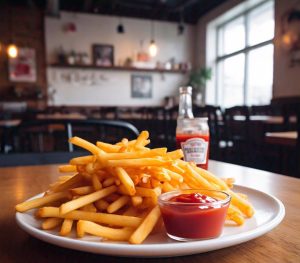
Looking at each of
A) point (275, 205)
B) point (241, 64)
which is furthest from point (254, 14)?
point (275, 205)

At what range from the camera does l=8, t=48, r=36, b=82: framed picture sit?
754 centimetres

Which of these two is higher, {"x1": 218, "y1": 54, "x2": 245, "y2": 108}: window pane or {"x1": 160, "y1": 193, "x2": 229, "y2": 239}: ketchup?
{"x1": 218, "y1": 54, "x2": 245, "y2": 108}: window pane

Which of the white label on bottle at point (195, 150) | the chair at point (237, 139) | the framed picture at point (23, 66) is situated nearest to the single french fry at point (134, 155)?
the white label on bottle at point (195, 150)

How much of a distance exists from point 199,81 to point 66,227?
331 inches

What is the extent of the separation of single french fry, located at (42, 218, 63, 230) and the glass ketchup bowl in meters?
0.17

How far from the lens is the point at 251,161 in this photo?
437 cm

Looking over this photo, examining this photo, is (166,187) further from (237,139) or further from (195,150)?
(237,139)

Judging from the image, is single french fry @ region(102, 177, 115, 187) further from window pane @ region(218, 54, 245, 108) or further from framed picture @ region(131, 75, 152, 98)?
framed picture @ region(131, 75, 152, 98)

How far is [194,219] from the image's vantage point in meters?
0.45

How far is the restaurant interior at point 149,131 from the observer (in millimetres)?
458

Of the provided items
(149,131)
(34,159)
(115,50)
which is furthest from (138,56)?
(34,159)

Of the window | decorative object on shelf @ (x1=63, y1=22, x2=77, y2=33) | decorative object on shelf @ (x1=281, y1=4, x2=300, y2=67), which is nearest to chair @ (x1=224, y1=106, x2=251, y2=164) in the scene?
decorative object on shelf @ (x1=281, y1=4, x2=300, y2=67)

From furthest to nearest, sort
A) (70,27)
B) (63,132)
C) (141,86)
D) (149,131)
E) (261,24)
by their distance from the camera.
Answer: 1. (141,86)
2. (70,27)
3. (261,24)
4. (63,132)
5. (149,131)

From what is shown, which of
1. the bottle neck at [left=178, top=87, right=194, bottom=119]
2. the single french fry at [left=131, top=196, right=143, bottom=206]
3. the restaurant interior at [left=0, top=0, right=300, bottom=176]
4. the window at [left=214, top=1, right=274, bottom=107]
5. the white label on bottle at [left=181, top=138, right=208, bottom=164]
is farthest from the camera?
the window at [left=214, top=1, right=274, bottom=107]
